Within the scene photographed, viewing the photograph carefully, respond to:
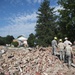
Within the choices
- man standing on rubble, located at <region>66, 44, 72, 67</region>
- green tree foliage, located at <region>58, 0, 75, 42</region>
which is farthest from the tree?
man standing on rubble, located at <region>66, 44, 72, 67</region>

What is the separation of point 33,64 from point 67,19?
2784 cm

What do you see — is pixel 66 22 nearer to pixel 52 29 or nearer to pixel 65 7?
pixel 65 7

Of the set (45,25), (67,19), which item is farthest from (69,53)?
(45,25)

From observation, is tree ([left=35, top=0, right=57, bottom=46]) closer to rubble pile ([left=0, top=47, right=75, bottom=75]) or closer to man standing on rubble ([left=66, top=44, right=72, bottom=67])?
rubble pile ([left=0, top=47, right=75, bottom=75])

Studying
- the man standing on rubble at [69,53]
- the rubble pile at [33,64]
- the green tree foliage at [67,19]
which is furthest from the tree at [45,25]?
the man standing on rubble at [69,53]

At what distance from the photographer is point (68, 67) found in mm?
20859

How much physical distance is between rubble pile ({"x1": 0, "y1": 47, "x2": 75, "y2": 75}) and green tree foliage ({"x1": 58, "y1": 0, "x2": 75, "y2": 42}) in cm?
2345

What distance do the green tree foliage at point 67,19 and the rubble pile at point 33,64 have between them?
23446 mm

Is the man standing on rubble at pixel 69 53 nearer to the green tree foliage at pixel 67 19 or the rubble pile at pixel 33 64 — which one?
the rubble pile at pixel 33 64

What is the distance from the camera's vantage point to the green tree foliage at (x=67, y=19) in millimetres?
47969

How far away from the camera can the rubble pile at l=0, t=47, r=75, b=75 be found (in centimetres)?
2064

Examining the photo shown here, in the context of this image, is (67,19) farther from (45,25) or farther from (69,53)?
(69,53)

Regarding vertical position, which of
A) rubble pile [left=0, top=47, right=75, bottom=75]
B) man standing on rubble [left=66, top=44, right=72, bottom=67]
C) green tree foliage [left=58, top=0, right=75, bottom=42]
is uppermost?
green tree foliage [left=58, top=0, right=75, bottom=42]

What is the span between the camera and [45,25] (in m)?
63.4
